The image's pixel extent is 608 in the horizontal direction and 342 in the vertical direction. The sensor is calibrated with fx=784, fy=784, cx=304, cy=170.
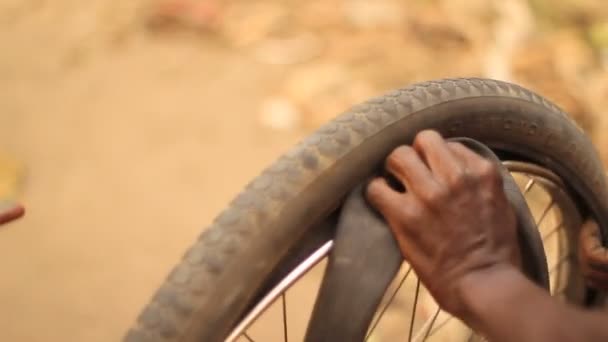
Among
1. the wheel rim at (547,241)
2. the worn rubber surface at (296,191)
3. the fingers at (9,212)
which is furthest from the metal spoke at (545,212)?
the fingers at (9,212)

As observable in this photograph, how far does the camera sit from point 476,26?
1971 millimetres

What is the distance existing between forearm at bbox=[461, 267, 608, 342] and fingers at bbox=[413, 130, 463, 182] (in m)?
0.08

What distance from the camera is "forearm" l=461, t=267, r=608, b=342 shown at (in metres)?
0.54

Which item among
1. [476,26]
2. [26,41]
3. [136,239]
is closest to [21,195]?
[136,239]

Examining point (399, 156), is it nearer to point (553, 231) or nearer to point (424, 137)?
point (424, 137)

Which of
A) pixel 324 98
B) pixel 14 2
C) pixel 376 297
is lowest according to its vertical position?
pixel 376 297

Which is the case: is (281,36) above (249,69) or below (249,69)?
above

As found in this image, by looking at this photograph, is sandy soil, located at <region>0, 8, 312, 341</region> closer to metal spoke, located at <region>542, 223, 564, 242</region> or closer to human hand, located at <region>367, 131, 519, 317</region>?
metal spoke, located at <region>542, 223, 564, 242</region>

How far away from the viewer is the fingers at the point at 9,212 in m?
0.79

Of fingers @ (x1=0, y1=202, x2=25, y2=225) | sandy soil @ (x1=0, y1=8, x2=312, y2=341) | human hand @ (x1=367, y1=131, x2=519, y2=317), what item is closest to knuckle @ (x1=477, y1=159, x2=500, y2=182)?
human hand @ (x1=367, y1=131, x2=519, y2=317)

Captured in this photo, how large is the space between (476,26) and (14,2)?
Result: 1234mm

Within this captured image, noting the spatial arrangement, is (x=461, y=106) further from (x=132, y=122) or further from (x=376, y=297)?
(x=132, y=122)

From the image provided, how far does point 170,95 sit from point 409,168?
4.44ft

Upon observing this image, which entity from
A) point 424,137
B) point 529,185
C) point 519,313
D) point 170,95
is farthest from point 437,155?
point 170,95
